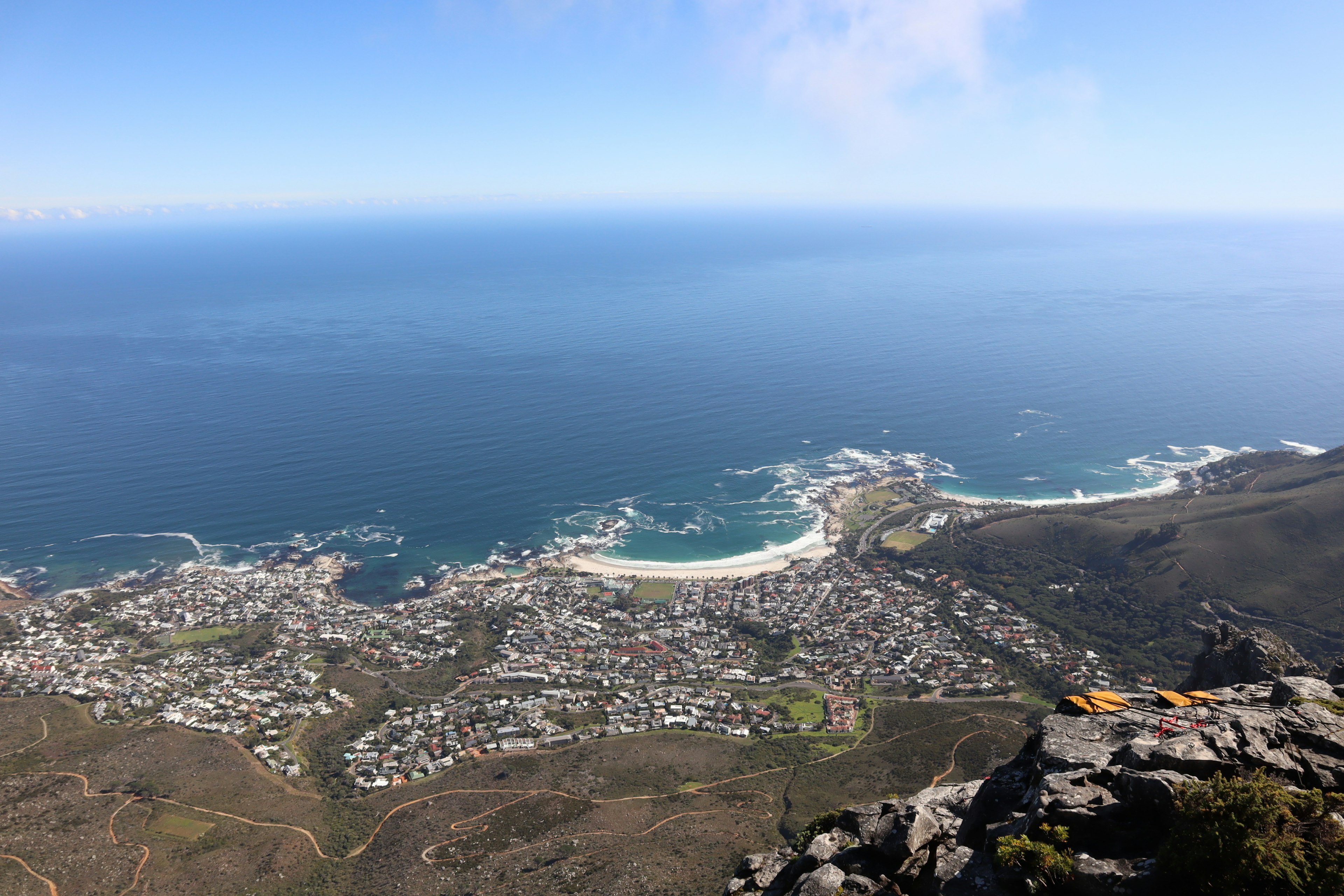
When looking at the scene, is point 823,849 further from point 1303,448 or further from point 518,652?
point 1303,448

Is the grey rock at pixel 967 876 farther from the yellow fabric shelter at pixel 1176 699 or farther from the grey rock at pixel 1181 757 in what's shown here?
the yellow fabric shelter at pixel 1176 699

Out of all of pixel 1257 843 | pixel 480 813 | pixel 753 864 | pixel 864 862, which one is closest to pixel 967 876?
pixel 864 862

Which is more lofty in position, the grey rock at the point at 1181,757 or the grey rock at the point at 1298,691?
the grey rock at the point at 1181,757

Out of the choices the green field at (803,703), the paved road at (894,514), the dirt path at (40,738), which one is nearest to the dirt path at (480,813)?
the dirt path at (40,738)

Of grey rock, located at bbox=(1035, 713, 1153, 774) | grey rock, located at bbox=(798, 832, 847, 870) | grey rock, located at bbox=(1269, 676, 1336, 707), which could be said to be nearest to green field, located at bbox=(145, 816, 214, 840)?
grey rock, located at bbox=(798, 832, 847, 870)

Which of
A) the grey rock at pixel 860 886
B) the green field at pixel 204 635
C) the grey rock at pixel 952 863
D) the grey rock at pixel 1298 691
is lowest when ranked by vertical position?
the green field at pixel 204 635

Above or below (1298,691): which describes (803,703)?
below
